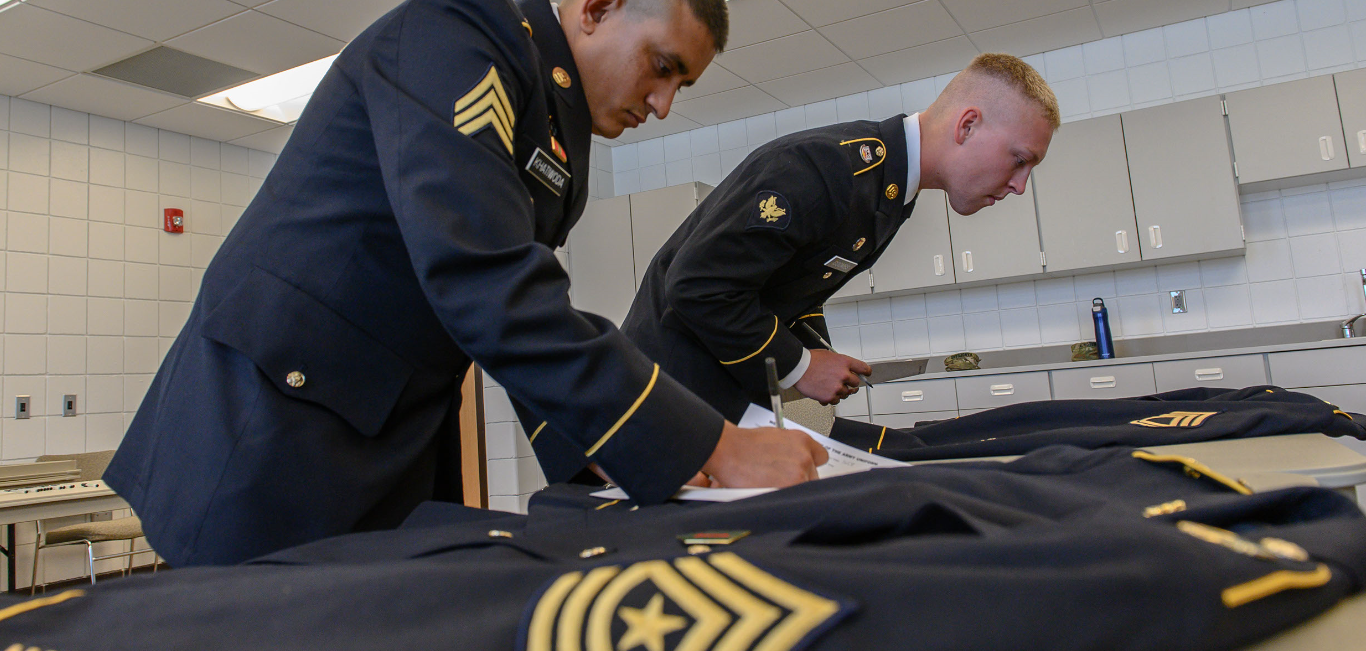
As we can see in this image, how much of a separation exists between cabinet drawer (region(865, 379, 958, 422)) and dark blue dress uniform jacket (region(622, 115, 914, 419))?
276 centimetres

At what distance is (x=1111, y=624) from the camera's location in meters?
0.32

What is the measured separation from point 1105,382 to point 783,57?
244 centimetres

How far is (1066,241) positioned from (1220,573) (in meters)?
4.46

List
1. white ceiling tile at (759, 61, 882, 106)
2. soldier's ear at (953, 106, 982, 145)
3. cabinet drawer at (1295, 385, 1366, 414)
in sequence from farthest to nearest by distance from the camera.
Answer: white ceiling tile at (759, 61, 882, 106) → cabinet drawer at (1295, 385, 1366, 414) → soldier's ear at (953, 106, 982, 145)

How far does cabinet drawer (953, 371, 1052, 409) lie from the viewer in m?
4.18

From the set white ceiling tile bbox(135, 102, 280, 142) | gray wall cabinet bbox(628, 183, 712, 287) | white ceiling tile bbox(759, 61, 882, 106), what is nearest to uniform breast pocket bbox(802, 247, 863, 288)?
white ceiling tile bbox(759, 61, 882, 106)

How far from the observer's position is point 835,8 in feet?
14.0

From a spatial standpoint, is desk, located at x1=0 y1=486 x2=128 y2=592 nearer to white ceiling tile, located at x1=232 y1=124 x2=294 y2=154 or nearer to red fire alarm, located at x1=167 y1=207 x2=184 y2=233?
red fire alarm, located at x1=167 y1=207 x2=184 y2=233

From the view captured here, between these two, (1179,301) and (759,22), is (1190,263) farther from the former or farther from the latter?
(759,22)

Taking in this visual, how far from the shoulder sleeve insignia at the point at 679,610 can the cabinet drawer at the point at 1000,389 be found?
411 cm

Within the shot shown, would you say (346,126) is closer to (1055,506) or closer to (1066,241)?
(1055,506)

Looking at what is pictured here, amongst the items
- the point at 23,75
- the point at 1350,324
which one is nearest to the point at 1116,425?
the point at 1350,324

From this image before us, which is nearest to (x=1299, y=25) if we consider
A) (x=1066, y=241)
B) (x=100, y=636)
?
(x=1066, y=241)

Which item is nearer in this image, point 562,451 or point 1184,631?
point 1184,631
